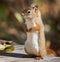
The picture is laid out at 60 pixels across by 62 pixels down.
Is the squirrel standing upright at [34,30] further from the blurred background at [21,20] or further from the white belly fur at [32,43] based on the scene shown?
the blurred background at [21,20]

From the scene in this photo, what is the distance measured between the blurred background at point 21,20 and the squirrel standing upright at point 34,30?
2.04 meters

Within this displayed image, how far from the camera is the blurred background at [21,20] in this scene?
554 cm

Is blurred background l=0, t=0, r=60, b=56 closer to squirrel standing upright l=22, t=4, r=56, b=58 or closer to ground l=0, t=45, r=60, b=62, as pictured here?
ground l=0, t=45, r=60, b=62

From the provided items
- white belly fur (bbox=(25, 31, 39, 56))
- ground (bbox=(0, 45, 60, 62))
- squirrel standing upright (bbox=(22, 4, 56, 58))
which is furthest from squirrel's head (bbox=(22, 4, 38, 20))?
ground (bbox=(0, 45, 60, 62))

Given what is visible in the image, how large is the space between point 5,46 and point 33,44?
0.46 m

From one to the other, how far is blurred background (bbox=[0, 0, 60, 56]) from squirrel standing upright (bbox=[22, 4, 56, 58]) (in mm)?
2036

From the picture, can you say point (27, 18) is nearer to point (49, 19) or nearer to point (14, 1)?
point (49, 19)

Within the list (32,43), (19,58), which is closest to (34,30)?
(32,43)

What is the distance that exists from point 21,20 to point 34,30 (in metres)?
2.23

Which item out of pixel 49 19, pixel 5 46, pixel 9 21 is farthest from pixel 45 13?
pixel 5 46

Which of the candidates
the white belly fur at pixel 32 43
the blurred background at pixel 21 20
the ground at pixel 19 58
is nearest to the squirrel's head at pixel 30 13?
the white belly fur at pixel 32 43

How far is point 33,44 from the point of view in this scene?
131 inches

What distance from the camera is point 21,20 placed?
18.1 feet

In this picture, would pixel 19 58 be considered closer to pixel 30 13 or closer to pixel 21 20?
pixel 30 13
